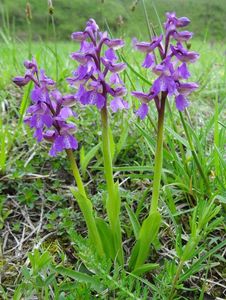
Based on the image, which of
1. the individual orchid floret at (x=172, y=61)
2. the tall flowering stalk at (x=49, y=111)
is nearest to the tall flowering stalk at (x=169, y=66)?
the individual orchid floret at (x=172, y=61)

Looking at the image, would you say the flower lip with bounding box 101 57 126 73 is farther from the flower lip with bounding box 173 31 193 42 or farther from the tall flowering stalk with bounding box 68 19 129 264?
the flower lip with bounding box 173 31 193 42

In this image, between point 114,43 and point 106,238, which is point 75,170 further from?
point 114,43

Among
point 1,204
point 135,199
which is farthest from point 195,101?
point 1,204

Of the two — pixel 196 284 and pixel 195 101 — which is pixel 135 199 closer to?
pixel 196 284

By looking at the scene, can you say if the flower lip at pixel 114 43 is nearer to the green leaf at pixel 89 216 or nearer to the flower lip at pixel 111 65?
the flower lip at pixel 111 65

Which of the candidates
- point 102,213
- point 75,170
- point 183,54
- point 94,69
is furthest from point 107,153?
point 102,213

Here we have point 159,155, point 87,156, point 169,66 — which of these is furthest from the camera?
point 87,156
